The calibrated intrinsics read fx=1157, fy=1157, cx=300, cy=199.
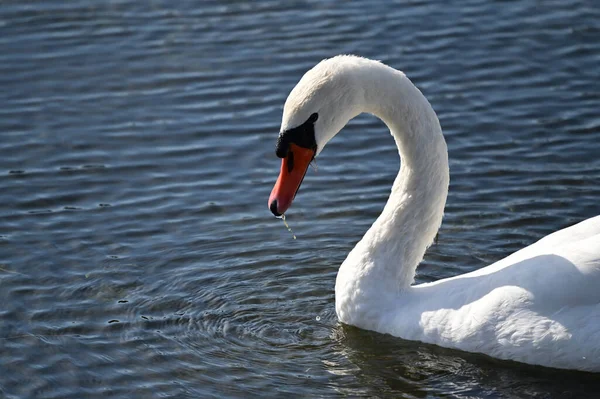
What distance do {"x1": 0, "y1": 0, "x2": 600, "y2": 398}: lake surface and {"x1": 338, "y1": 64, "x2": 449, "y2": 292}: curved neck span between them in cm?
53

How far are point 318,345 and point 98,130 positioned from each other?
4850 mm

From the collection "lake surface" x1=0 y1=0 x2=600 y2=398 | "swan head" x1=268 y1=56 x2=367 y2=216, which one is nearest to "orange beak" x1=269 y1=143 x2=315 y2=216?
"swan head" x1=268 y1=56 x2=367 y2=216

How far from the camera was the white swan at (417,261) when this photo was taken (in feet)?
25.8

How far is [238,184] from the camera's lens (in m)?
11.3

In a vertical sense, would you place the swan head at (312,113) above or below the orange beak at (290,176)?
above

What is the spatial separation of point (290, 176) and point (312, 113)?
51 cm

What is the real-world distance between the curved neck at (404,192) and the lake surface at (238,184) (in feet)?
1.72

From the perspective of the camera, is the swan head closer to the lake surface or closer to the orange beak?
the orange beak

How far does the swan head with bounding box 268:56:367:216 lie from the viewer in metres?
8.01

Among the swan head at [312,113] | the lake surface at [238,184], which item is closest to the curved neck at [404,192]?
the swan head at [312,113]

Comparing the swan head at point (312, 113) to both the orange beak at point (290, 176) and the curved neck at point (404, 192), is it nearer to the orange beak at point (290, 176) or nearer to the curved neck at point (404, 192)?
the orange beak at point (290, 176)

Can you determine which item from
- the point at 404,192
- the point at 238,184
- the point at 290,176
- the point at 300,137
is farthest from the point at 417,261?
the point at 238,184

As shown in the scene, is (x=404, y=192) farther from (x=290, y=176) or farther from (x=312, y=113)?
(x=312, y=113)

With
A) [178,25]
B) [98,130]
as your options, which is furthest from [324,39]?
[98,130]
